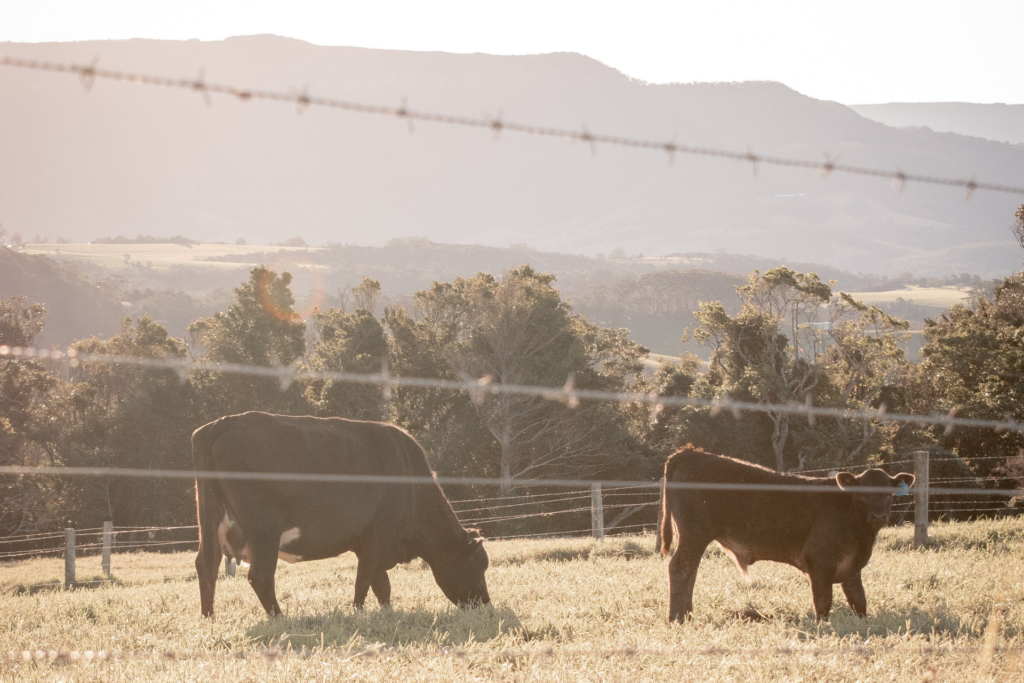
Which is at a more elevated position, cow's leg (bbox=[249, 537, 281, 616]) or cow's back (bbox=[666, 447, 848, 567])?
cow's back (bbox=[666, 447, 848, 567])

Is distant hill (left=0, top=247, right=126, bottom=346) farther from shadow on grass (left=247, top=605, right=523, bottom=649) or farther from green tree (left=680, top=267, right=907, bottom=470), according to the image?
shadow on grass (left=247, top=605, right=523, bottom=649)

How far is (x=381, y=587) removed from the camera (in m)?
9.09

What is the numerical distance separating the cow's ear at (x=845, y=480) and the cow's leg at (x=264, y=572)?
5.44 metres

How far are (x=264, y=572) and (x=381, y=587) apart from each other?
4.16ft

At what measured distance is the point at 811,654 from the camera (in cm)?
581

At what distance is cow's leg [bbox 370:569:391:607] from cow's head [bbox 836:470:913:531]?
15.4 ft

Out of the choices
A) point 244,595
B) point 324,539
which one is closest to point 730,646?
point 324,539

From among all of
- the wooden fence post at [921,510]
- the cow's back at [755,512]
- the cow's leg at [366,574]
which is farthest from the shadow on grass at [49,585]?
the wooden fence post at [921,510]

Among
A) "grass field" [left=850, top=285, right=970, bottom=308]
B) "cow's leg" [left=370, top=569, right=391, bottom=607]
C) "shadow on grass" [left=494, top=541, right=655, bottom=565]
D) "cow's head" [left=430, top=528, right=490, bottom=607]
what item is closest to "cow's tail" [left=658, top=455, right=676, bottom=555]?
"cow's head" [left=430, top=528, right=490, bottom=607]

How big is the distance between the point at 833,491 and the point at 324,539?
508cm

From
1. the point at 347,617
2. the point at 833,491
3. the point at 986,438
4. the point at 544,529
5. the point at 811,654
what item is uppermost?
the point at 833,491

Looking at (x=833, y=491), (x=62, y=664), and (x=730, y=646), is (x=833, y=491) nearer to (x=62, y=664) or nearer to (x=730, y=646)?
(x=730, y=646)

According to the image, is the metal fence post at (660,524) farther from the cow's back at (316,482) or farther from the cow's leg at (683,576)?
the cow's back at (316,482)

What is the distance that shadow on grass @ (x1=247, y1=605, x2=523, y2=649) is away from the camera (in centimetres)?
690
